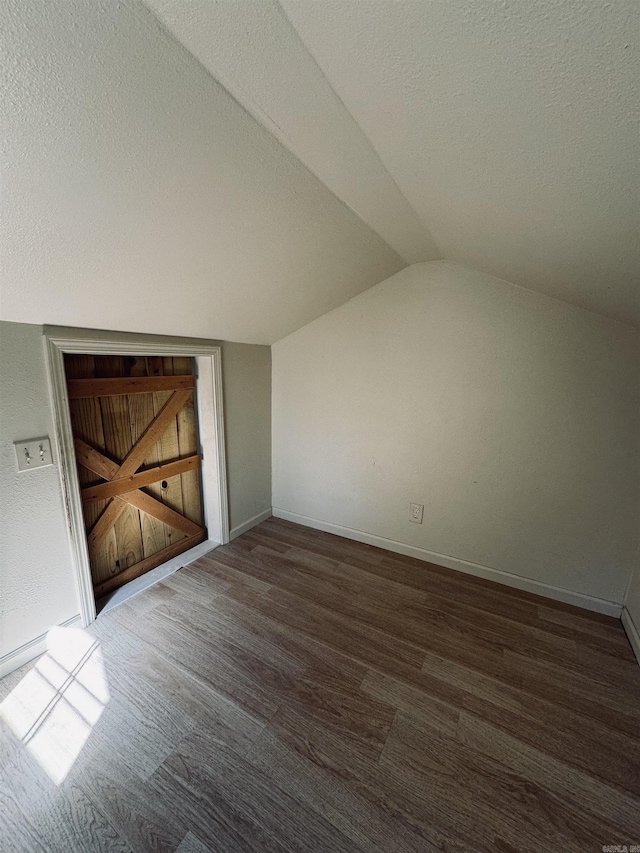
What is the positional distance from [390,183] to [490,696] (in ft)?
6.96

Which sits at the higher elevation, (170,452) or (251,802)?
(170,452)

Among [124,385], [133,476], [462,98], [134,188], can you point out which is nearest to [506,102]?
[462,98]

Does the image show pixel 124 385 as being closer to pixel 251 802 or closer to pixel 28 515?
pixel 28 515

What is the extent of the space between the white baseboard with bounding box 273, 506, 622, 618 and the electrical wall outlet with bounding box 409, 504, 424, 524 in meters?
0.22

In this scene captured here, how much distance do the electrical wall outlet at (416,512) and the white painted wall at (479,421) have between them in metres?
0.04

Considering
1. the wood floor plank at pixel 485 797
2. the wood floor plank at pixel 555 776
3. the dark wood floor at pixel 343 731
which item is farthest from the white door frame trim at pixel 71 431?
the wood floor plank at pixel 555 776

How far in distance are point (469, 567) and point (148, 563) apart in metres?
2.20

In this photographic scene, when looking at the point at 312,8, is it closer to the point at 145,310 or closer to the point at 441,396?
the point at 145,310

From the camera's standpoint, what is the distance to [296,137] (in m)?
0.97

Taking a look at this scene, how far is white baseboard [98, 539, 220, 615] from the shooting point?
203 cm

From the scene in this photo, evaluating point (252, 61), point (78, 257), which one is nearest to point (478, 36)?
point (252, 61)

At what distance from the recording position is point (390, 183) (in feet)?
3.81

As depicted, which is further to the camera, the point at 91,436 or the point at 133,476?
the point at 133,476

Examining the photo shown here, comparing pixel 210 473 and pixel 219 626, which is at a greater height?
pixel 210 473
